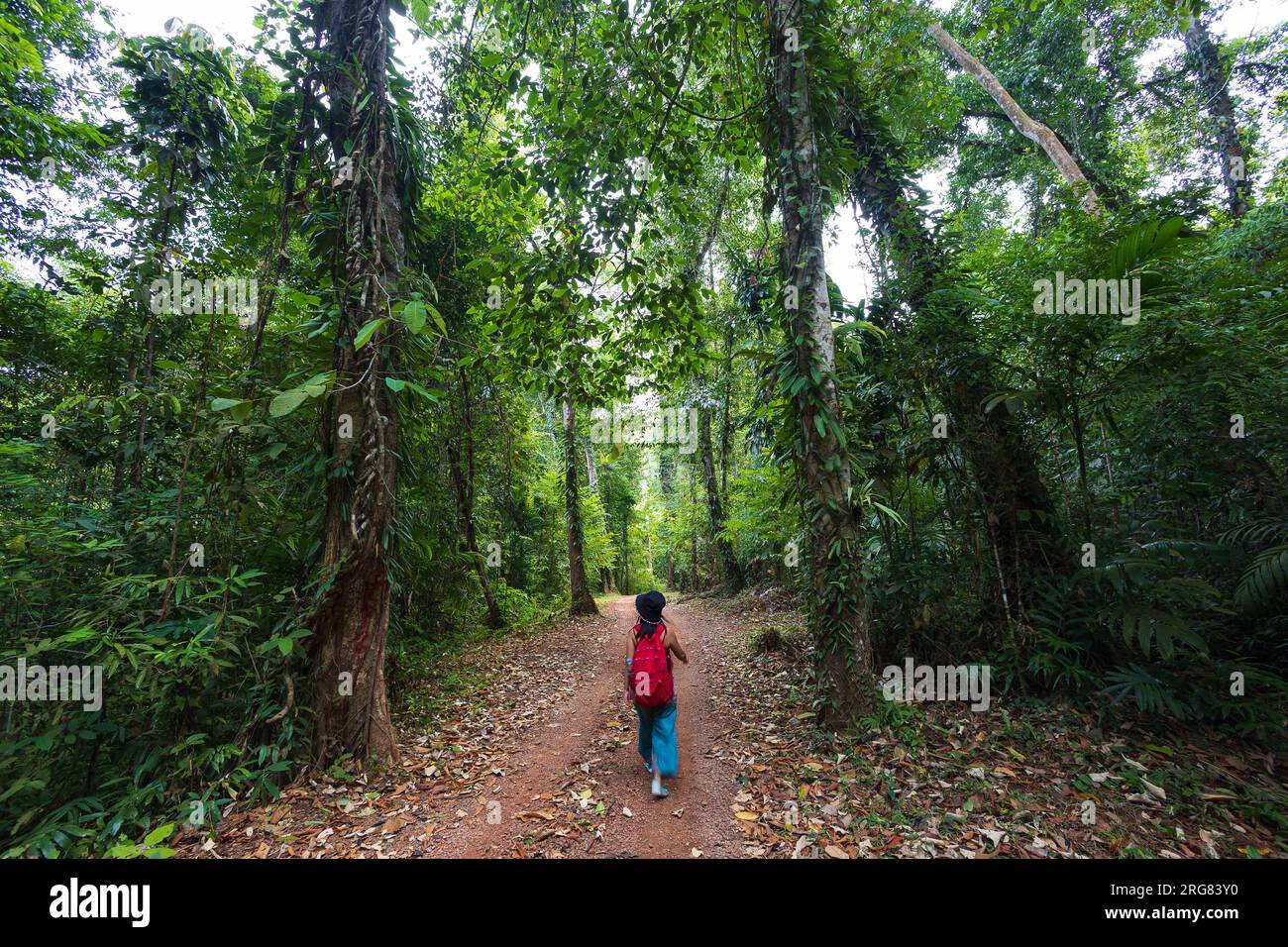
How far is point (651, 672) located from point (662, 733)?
2.00 ft

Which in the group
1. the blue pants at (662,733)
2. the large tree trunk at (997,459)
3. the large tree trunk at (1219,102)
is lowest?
the blue pants at (662,733)

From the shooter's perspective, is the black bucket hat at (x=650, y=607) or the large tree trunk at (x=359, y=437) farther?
the large tree trunk at (x=359, y=437)

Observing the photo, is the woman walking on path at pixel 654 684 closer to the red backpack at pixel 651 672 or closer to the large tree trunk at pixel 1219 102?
the red backpack at pixel 651 672

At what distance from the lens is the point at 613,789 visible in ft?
13.4

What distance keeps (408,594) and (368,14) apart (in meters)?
7.66

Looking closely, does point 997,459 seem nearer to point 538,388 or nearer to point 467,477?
point 538,388

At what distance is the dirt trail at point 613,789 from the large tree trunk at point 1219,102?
43.8ft

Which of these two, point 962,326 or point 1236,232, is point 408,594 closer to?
point 962,326

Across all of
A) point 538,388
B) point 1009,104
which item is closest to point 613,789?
point 538,388

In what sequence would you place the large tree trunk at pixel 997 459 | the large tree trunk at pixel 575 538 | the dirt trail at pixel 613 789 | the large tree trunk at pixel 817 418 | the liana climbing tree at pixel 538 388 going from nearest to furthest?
the dirt trail at pixel 613 789, the liana climbing tree at pixel 538 388, the large tree trunk at pixel 817 418, the large tree trunk at pixel 997 459, the large tree trunk at pixel 575 538

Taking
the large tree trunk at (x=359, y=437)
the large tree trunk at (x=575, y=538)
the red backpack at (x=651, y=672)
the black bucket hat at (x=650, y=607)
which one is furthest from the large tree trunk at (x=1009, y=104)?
the red backpack at (x=651, y=672)

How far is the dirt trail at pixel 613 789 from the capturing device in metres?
3.32

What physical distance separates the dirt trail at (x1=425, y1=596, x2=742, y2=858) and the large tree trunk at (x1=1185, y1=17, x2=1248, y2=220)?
43.8ft
